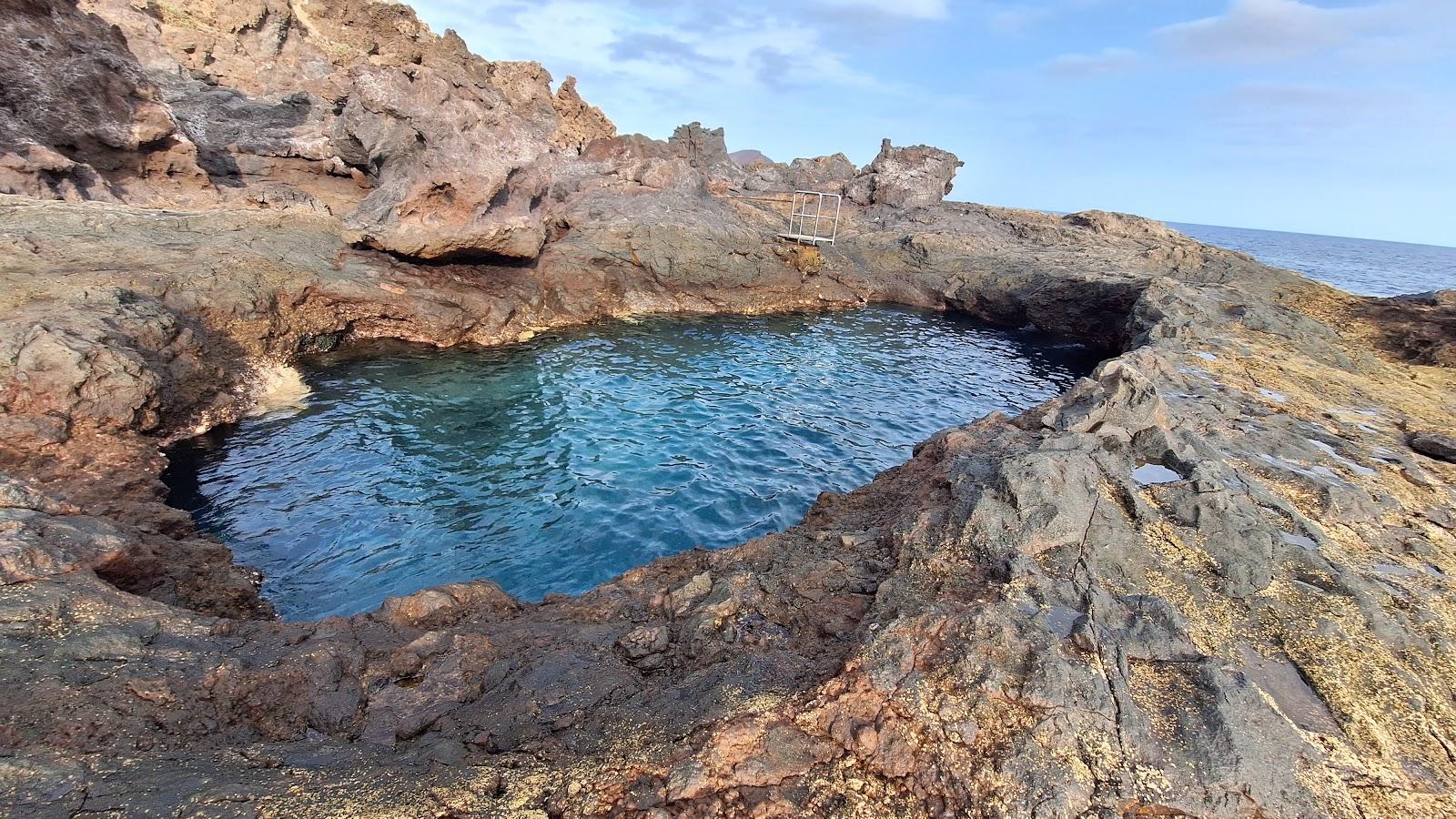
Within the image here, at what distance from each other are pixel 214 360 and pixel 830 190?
3411 centimetres

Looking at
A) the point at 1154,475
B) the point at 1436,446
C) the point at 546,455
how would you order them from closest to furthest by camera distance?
1. the point at 1154,475
2. the point at 1436,446
3. the point at 546,455

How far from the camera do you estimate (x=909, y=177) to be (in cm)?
3641

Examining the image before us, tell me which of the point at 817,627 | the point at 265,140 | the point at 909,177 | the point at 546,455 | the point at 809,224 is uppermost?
the point at 909,177

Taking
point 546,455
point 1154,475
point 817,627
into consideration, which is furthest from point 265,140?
point 1154,475

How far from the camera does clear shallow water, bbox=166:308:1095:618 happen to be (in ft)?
26.3

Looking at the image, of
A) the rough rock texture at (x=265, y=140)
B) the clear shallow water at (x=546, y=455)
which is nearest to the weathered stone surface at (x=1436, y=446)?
the clear shallow water at (x=546, y=455)

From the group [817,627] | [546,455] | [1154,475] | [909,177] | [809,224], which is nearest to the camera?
[817,627]

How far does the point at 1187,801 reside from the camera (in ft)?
10.2

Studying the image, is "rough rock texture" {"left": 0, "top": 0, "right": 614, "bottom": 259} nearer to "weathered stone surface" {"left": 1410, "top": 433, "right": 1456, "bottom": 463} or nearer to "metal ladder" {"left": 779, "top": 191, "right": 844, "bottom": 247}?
"metal ladder" {"left": 779, "top": 191, "right": 844, "bottom": 247}

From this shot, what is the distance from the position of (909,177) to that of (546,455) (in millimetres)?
31975

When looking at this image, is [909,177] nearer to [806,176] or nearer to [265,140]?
[806,176]

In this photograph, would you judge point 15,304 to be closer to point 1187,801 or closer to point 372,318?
point 372,318

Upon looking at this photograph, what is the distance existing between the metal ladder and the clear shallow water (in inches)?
379

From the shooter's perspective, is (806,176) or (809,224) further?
(806,176)
